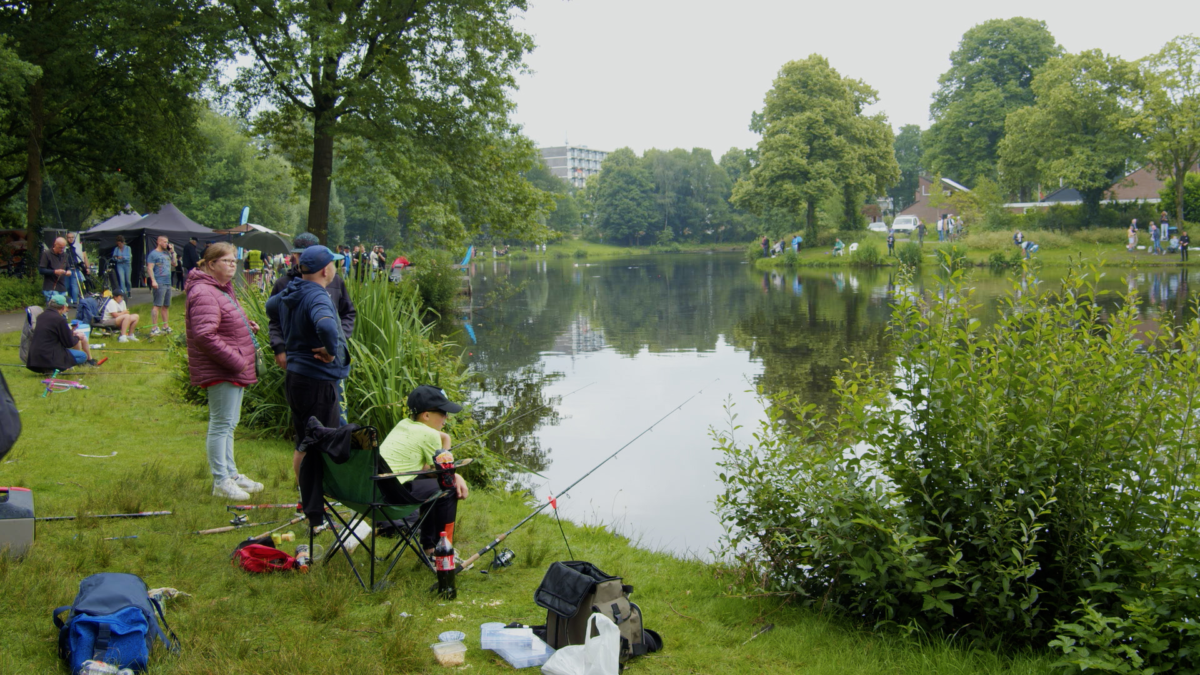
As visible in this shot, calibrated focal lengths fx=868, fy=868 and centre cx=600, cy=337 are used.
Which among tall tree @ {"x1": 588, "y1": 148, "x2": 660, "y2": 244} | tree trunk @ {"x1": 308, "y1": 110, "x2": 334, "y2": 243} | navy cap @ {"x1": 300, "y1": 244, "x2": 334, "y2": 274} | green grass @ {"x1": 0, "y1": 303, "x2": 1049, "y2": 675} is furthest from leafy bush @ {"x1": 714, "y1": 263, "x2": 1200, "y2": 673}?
tall tree @ {"x1": 588, "y1": 148, "x2": 660, "y2": 244}

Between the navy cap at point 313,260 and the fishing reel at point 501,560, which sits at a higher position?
the navy cap at point 313,260

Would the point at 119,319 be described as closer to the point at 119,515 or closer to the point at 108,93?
the point at 119,515

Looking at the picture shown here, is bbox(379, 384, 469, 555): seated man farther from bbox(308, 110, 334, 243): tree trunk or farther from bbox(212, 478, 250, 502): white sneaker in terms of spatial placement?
bbox(308, 110, 334, 243): tree trunk

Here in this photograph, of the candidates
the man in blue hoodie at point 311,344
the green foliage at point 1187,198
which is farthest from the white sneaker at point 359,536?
the green foliage at point 1187,198

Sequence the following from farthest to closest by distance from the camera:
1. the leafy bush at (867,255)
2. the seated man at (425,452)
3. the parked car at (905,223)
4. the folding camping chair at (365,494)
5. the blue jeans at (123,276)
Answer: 1. the parked car at (905,223)
2. the leafy bush at (867,255)
3. the blue jeans at (123,276)
4. the seated man at (425,452)
5. the folding camping chair at (365,494)

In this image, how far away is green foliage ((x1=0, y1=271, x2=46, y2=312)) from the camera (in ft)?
63.8

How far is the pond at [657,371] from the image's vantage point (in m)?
8.20

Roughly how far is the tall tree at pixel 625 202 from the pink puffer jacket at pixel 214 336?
94.3m

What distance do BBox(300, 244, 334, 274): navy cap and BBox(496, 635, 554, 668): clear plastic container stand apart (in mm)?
2755

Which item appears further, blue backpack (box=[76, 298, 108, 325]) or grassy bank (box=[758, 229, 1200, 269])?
grassy bank (box=[758, 229, 1200, 269])

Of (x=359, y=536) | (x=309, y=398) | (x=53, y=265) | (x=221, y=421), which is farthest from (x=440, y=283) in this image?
(x=359, y=536)

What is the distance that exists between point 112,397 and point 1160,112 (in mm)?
45752

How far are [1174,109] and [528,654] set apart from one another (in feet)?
156

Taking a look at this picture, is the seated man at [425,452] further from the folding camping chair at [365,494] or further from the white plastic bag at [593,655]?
the white plastic bag at [593,655]
